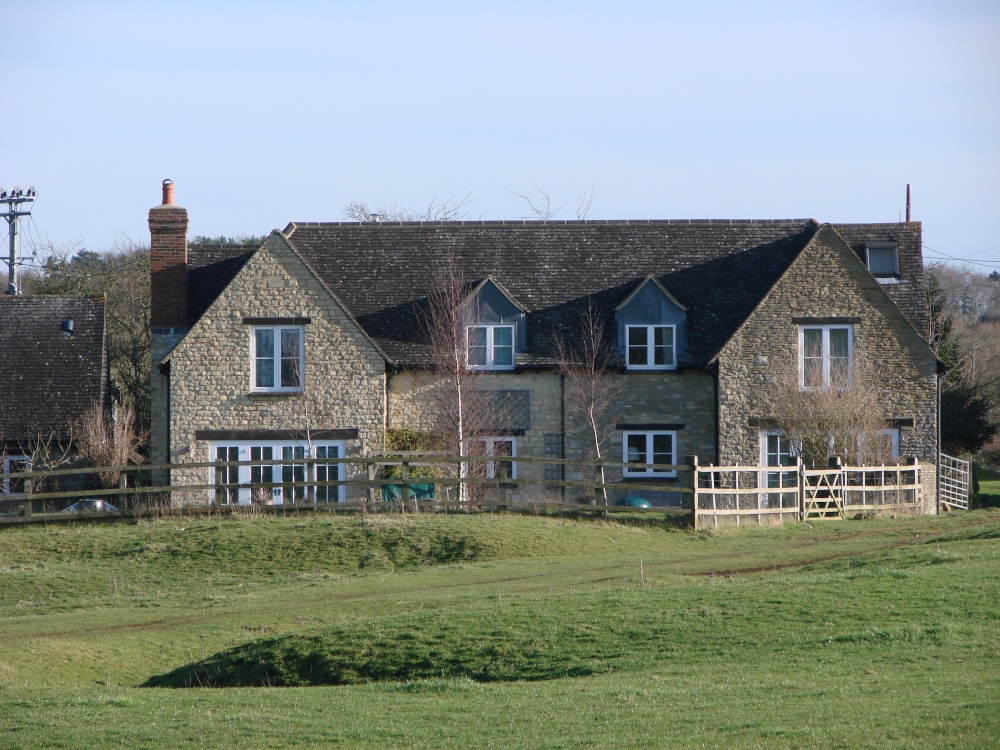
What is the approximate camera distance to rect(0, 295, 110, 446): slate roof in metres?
35.6

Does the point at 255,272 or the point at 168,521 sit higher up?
the point at 255,272

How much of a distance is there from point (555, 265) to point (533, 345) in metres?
3.36

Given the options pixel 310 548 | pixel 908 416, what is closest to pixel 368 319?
pixel 310 548

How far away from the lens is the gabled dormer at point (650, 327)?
33.9 meters

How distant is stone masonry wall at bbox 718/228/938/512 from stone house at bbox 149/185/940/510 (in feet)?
0.14

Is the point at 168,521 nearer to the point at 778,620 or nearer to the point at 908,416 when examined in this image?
the point at 778,620

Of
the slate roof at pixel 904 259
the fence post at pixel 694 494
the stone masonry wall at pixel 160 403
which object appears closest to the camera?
the fence post at pixel 694 494

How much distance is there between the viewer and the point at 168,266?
1344 inches

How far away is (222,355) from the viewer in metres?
32.5

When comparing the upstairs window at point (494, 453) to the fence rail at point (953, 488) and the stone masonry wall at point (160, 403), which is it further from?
the fence rail at point (953, 488)

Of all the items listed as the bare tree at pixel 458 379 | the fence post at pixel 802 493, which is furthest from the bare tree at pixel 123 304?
the fence post at pixel 802 493

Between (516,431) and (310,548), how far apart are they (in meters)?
10.3

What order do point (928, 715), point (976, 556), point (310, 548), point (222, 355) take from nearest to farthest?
point (928, 715)
point (976, 556)
point (310, 548)
point (222, 355)

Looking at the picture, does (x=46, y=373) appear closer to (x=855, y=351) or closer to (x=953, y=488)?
(x=855, y=351)
